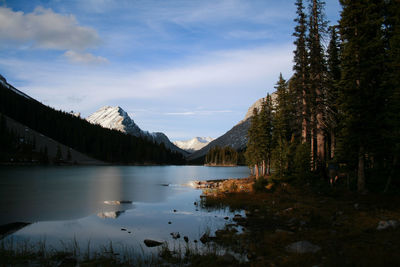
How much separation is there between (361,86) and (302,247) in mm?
17419

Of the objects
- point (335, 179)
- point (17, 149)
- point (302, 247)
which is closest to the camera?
point (302, 247)

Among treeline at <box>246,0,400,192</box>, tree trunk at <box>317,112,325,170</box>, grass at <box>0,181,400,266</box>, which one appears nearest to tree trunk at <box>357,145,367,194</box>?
treeline at <box>246,0,400,192</box>

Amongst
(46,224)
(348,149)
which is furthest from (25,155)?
(348,149)

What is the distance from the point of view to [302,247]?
11.1 meters

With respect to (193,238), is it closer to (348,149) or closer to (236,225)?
(236,225)

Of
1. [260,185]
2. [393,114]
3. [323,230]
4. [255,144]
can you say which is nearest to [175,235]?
[323,230]

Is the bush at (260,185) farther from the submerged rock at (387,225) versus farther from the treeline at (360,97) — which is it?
the submerged rock at (387,225)

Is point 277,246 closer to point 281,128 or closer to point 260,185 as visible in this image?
point 260,185

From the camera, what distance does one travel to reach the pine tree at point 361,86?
22.3 m

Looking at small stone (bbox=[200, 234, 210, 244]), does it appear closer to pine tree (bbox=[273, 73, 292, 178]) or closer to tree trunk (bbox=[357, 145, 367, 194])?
tree trunk (bbox=[357, 145, 367, 194])

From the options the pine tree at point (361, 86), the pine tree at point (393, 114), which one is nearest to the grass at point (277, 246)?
the pine tree at point (393, 114)

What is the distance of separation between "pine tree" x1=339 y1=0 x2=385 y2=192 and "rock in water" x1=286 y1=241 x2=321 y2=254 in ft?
46.4

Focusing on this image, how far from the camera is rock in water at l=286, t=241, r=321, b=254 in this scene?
35.1 feet

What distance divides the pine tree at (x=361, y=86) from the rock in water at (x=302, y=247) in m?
14.1
